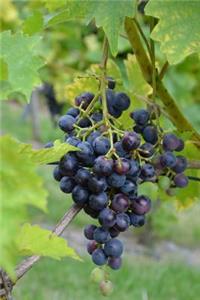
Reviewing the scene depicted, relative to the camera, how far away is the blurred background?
9.18ft

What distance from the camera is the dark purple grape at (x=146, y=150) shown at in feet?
3.22

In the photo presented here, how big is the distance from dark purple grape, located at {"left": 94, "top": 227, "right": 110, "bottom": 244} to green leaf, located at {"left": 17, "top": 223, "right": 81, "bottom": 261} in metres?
0.15

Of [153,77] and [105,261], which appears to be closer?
[105,261]

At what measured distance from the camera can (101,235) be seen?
0.95 m

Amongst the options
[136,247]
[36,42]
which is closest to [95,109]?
[36,42]

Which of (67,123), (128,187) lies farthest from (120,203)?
(67,123)

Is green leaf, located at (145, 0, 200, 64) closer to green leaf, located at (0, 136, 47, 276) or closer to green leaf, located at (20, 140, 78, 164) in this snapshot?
green leaf, located at (20, 140, 78, 164)

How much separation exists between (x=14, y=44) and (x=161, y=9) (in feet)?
0.83

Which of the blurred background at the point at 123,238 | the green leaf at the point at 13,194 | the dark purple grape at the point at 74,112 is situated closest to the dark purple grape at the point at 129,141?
the dark purple grape at the point at 74,112

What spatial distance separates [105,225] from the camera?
917mm

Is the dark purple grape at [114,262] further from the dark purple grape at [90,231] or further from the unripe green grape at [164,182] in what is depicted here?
the unripe green grape at [164,182]

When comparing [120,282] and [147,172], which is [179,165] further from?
[120,282]

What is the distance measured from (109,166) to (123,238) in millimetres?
3844

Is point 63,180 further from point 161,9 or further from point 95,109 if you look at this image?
point 161,9
